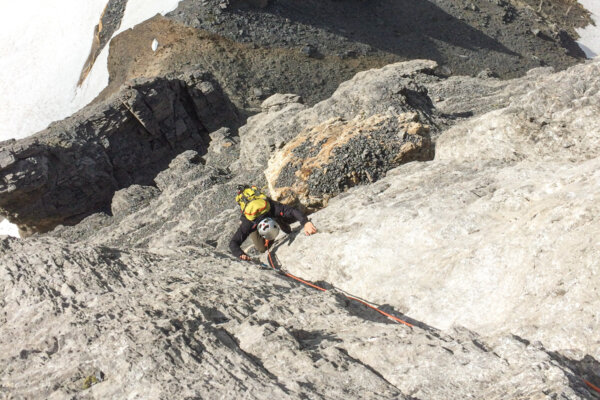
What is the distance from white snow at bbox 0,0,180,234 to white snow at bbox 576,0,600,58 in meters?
50.7

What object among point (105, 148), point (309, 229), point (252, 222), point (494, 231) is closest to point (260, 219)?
point (252, 222)

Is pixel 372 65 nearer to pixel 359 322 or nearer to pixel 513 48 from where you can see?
pixel 513 48

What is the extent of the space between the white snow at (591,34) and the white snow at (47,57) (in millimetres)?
50660

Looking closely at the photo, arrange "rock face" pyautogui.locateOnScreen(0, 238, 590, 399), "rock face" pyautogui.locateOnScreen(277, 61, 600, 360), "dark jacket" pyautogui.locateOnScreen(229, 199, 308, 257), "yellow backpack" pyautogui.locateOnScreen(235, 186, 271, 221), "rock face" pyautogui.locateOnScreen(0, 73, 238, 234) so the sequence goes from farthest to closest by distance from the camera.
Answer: "rock face" pyautogui.locateOnScreen(0, 73, 238, 234) → "dark jacket" pyautogui.locateOnScreen(229, 199, 308, 257) → "yellow backpack" pyautogui.locateOnScreen(235, 186, 271, 221) → "rock face" pyautogui.locateOnScreen(277, 61, 600, 360) → "rock face" pyautogui.locateOnScreen(0, 238, 590, 399)

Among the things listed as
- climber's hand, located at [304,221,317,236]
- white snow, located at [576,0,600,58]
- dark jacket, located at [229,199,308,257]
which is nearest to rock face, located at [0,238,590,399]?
climber's hand, located at [304,221,317,236]

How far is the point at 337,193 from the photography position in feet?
51.3

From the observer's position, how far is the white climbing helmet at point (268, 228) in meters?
13.6

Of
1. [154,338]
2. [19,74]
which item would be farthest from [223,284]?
[19,74]

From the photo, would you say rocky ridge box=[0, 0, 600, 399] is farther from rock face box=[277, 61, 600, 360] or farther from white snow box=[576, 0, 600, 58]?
white snow box=[576, 0, 600, 58]

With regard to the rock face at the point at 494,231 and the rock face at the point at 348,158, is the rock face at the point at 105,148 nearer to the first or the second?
the rock face at the point at 348,158

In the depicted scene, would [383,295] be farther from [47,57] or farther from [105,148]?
[47,57]

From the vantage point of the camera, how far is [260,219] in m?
13.9

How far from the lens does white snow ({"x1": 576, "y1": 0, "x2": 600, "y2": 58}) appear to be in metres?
58.0

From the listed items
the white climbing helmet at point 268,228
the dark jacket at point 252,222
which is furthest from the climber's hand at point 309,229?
the white climbing helmet at point 268,228
